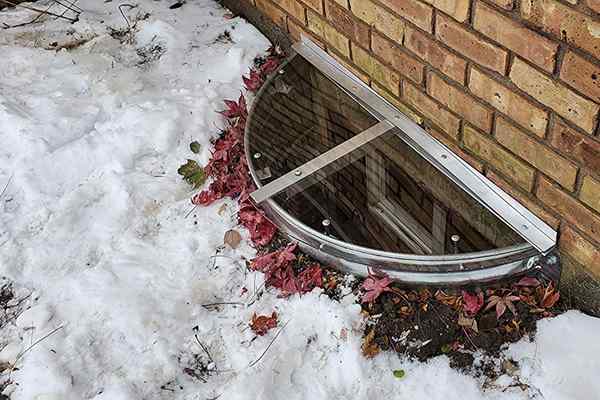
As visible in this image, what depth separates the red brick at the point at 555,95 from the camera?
5.07 ft

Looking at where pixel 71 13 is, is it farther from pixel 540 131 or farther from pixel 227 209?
pixel 540 131

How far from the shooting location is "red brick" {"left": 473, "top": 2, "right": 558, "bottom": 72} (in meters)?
1.56

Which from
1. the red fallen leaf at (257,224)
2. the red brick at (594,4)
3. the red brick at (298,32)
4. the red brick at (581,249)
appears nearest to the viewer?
the red brick at (594,4)

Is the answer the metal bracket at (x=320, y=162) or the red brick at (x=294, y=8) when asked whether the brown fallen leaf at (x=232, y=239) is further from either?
the red brick at (x=294, y=8)

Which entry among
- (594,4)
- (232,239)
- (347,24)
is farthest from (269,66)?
(594,4)

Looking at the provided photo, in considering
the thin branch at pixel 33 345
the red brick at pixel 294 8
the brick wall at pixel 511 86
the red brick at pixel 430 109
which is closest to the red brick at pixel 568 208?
the brick wall at pixel 511 86

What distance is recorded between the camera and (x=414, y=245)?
6.55 ft

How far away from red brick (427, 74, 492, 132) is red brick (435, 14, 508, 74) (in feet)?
0.45

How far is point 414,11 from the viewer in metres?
1.92

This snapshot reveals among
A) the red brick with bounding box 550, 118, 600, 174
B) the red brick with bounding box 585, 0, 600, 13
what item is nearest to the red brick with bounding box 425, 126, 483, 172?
the red brick with bounding box 550, 118, 600, 174

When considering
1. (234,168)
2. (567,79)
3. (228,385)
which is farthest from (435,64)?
(228,385)

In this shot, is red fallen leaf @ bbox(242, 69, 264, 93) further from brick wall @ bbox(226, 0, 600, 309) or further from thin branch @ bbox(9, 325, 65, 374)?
thin branch @ bbox(9, 325, 65, 374)

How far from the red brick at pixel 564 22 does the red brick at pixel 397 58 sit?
503 millimetres

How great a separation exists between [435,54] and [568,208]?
57 cm
